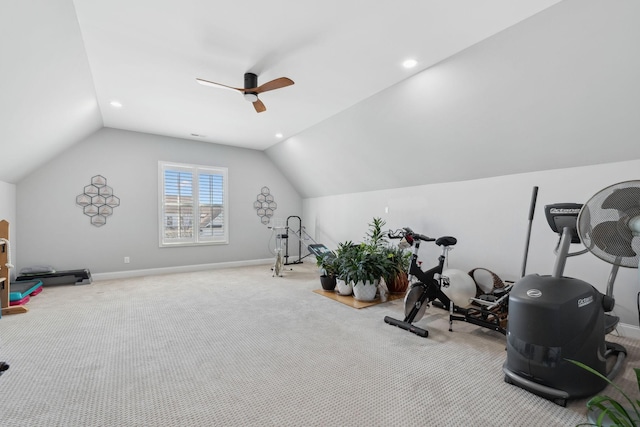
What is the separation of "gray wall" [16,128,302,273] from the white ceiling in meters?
1.60

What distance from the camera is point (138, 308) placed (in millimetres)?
3662

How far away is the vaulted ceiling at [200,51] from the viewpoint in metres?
2.29

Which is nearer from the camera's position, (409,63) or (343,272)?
(409,63)

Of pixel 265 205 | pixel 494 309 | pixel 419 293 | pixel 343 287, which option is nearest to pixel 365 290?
pixel 343 287

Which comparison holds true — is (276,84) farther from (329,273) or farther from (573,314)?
(573,314)

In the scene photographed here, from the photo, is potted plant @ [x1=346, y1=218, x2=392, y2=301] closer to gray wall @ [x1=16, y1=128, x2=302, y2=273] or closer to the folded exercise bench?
gray wall @ [x1=16, y1=128, x2=302, y2=273]

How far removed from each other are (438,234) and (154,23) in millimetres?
4369

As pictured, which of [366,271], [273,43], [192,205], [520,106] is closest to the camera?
[273,43]

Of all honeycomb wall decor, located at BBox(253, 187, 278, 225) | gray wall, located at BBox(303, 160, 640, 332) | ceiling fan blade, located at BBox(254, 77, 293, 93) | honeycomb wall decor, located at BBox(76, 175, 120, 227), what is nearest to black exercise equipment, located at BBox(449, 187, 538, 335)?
gray wall, located at BBox(303, 160, 640, 332)

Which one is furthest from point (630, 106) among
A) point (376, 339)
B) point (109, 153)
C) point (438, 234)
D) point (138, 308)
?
point (109, 153)

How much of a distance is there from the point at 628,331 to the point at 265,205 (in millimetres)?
6274

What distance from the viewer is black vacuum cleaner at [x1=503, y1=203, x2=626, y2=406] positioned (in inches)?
70.2

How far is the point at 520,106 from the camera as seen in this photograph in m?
3.04

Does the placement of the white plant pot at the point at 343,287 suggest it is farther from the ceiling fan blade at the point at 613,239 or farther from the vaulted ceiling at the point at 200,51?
the ceiling fan blade at the point at 613,239
